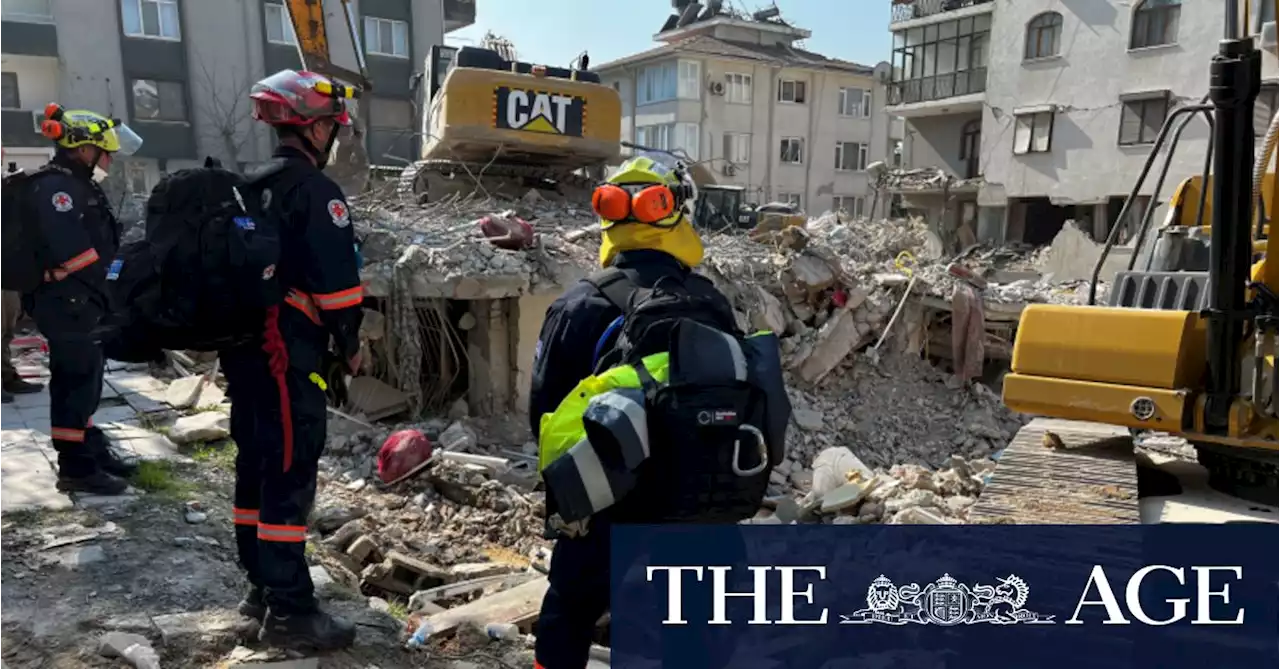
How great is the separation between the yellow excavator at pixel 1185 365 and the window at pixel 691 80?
26.5 meters

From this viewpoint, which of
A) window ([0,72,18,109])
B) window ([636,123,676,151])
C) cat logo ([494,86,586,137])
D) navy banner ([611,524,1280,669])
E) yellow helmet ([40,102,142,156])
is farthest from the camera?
window ([636,123,676,151])

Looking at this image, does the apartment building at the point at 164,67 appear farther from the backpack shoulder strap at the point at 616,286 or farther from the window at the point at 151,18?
the backpack shoulder strap at the point at 616,286

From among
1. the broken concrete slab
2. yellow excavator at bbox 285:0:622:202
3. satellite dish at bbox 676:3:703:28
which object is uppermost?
satellite dish at bbox 676:3:703:28

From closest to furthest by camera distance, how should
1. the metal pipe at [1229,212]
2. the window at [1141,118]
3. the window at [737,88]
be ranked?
1. the metal pipe at [1229,212]
2. the window at [1141,118]
3. the window at [737,88]

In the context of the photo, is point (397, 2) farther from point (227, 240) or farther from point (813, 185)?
point (227, 240)

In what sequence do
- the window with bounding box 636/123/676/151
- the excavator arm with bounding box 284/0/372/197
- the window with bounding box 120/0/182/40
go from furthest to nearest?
the window with bounding box 636/123/676/151, the window with bounding box 120/0/182/40, the excavator arm with bounding box 284/0/372/197

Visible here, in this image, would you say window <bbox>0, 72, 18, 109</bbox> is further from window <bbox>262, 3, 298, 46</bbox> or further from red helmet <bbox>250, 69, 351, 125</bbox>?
red helmet <bbox>250, 69, 351, 125</bbox>

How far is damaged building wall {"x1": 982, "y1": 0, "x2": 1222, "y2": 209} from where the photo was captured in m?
20.0

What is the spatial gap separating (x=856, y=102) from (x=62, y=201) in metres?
32.2

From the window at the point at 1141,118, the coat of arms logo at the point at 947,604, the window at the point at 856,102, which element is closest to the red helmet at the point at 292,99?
the coat of arms logo at the point at 947,604

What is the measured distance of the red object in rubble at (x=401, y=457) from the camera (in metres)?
6.28

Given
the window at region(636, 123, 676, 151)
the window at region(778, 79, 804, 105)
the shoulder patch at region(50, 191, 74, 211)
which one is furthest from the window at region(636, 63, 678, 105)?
the shoulder patch at region(50, 191, 74, 211)

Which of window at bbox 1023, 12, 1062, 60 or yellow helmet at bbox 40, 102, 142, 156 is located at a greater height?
window at bbox 1023, 12, 1062, 60

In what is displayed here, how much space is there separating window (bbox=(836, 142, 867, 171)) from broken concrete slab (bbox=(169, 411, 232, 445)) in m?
29.8
